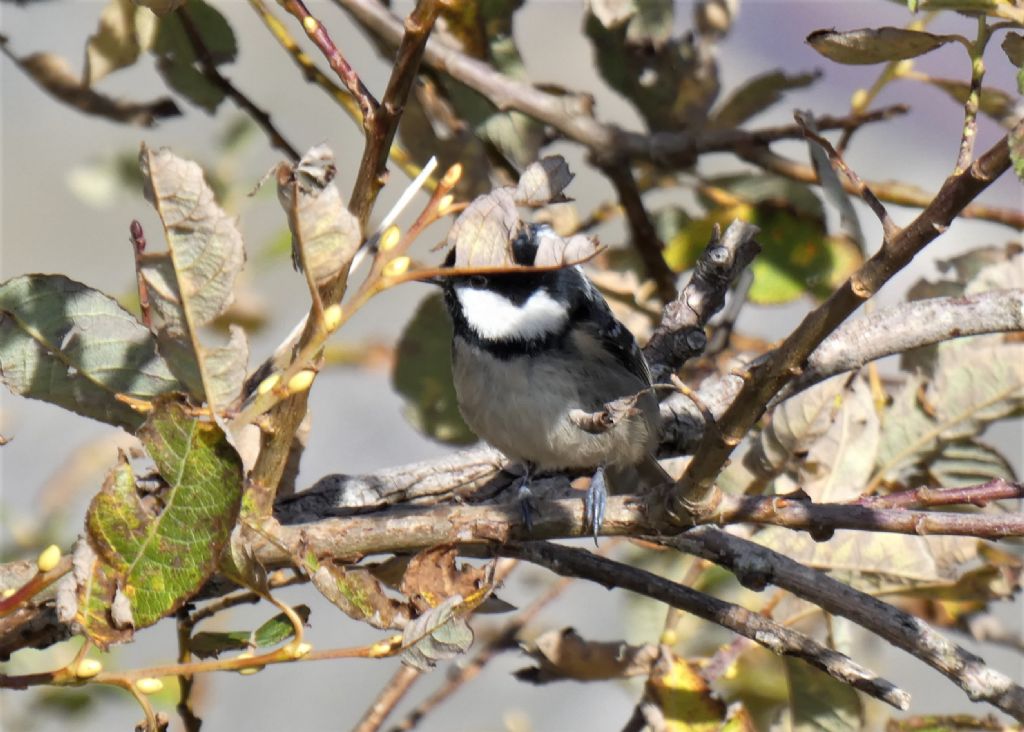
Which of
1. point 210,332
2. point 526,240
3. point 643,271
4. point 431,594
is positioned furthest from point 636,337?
point 431,594

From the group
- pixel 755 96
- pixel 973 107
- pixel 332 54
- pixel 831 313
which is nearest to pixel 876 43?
pixel 973 107

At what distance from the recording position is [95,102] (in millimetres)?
2523

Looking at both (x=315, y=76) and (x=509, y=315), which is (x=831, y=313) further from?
(x=315, y=76)

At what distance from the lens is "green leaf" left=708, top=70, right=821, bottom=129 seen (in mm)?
2861

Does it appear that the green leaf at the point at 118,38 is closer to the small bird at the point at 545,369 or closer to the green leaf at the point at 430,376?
the small bird at the point at 545,369

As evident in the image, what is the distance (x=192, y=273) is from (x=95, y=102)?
138cm

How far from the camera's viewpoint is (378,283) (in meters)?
1.24

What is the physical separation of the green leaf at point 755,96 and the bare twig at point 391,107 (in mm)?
1758

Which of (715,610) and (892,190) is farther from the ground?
(892,190)

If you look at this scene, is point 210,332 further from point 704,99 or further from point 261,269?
point 704,99

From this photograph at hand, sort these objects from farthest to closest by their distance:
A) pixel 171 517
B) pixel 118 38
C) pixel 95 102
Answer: pixel 95 102, pixel 118 38, pixel 171 517

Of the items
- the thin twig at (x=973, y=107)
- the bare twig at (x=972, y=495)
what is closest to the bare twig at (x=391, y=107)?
the thin twig at (x=973, y=107)

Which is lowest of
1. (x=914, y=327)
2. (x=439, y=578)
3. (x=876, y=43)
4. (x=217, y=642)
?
(x=217, y=642)

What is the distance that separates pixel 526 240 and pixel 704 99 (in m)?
0.81
